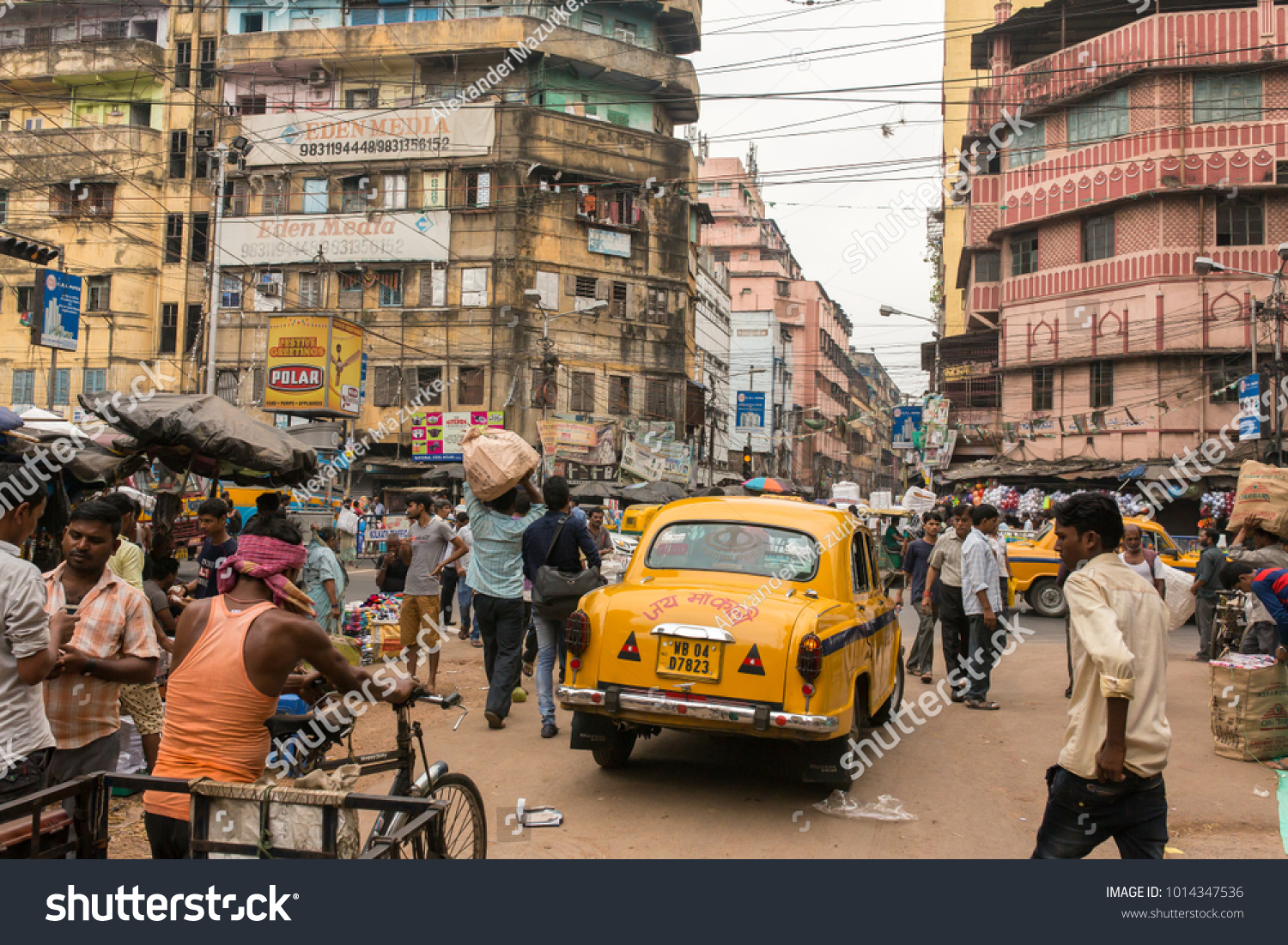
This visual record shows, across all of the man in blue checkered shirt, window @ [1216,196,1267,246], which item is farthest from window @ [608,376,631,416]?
the man in blue checkered shirt

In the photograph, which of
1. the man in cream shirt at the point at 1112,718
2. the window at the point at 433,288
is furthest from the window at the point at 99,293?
the man in cream shirt at the point at 1112,718

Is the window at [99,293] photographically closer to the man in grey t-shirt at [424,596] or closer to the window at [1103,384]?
the man in grey t-shirt at [424,596]

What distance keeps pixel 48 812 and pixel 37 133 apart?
159ft

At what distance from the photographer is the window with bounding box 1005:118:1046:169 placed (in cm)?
A: 3572

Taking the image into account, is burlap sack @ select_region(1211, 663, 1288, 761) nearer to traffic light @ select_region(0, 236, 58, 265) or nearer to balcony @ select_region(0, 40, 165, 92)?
traffic light @ select_region(0, 236, 58, 265)

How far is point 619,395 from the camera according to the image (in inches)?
1626

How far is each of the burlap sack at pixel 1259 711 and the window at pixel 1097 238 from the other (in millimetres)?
29710

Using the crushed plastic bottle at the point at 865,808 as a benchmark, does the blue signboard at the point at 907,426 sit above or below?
above

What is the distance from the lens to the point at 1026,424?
1432 inches

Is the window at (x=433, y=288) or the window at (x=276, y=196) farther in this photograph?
the window at (x=276, y=196)

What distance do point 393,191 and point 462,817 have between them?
129 ft

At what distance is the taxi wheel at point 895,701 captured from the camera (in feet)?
27.9

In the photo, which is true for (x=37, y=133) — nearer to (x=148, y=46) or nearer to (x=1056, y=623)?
(x=148, y=46)

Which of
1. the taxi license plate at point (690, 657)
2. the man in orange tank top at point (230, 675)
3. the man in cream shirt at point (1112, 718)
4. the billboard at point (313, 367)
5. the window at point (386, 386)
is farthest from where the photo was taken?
the window at point (386, 386)
